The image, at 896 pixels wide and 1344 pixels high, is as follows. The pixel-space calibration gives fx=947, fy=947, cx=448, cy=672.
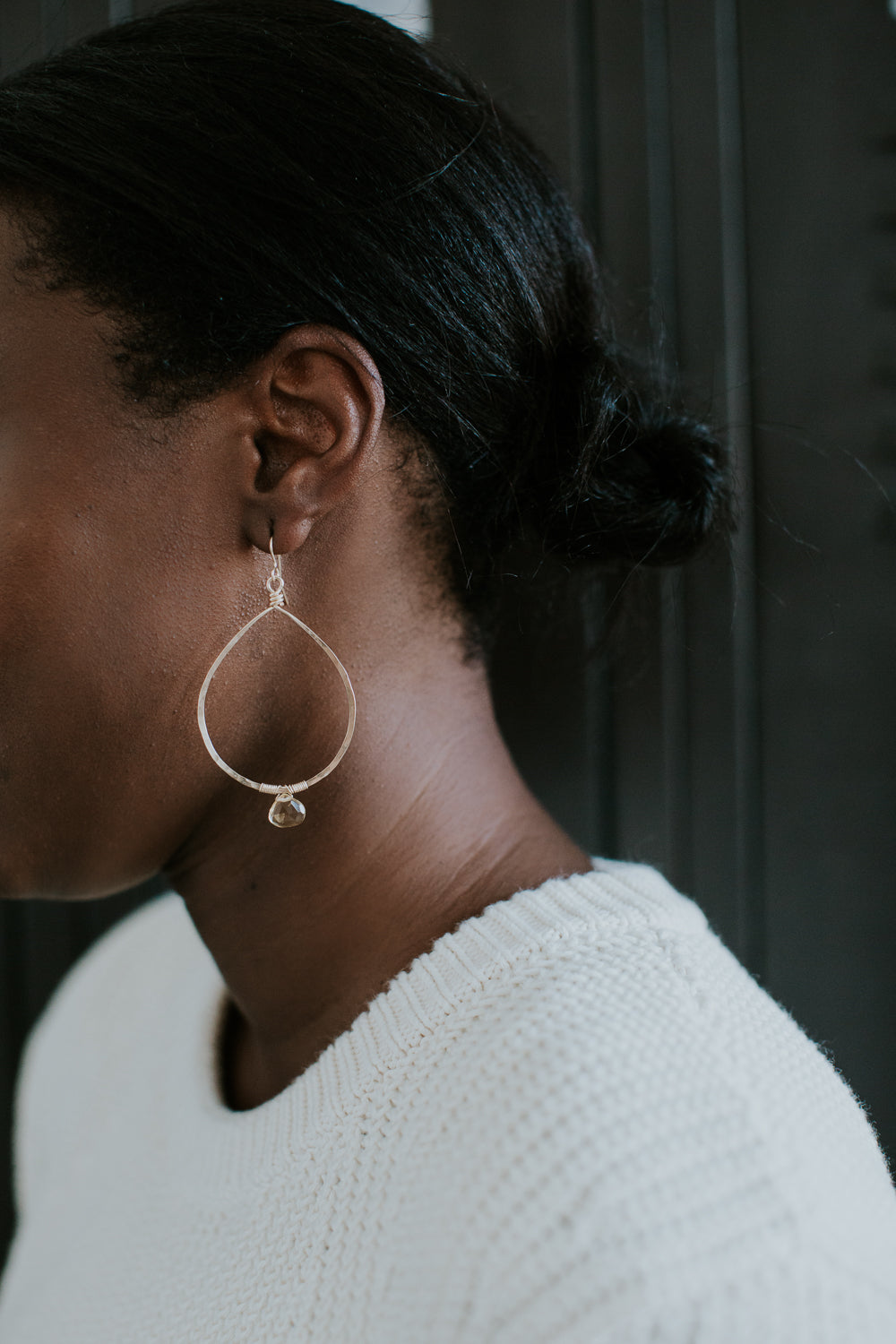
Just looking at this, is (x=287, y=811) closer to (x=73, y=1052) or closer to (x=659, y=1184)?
(x=659, y=1184)

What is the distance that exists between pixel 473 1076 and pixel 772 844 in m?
0.57

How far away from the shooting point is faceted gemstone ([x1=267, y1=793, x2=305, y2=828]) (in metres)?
0.71

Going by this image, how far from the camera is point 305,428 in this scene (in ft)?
2.25

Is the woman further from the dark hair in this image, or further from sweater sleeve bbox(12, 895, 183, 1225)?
sweater sleeve bbox(12, 895, 183, 1225)

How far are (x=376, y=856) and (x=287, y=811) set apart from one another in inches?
3.4

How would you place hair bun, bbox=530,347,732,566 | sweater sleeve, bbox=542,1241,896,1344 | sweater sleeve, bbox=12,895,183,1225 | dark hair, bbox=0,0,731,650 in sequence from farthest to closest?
sweater sleeve, bbox=12,895,183,1225 < hair bun, bbox=530,347,732,566 < dark hair, bbox=0,0,731,650 < sweater sleeve, bbox=542,1241,896,1344

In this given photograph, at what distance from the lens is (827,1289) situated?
511 mm

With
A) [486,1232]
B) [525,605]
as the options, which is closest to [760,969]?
[525,605]

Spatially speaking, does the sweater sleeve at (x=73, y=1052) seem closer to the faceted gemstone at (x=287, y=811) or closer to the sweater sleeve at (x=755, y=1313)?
the faceted gemstone at (x=287, y=811)

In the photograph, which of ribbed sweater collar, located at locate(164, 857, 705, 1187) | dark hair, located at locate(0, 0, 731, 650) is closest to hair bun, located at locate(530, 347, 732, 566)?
dark hair, located at locate(0, 0, 731, 650)

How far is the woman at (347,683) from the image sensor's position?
565 mm

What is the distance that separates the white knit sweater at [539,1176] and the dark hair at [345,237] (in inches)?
13.1

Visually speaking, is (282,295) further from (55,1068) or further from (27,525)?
(55,1068)

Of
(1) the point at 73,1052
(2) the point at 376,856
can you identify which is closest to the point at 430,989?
(2) the point at 376,856
